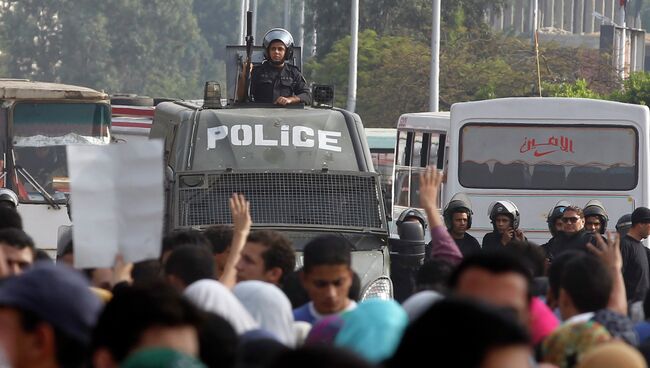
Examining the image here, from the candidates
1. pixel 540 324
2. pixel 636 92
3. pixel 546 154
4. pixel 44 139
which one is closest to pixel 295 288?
pixel 540 324

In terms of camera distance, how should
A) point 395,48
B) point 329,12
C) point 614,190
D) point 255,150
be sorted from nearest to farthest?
point 255,150 → point 614,190 → point 395,48 → point 329,12

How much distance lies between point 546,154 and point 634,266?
6.20 metres

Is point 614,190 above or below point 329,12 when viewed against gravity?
below

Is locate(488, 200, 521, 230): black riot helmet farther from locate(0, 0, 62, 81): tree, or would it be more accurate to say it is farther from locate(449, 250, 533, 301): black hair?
locate(0, 0, 62, 81): tree

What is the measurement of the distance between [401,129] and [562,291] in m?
15.3

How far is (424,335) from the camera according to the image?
3.66 meters

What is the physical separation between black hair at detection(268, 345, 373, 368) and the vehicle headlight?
8676 millimetres

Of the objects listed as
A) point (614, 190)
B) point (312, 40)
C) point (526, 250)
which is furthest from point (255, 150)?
point (312, 40)

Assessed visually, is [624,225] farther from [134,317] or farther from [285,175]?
[134,317]

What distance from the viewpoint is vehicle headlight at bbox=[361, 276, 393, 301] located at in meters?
12.4

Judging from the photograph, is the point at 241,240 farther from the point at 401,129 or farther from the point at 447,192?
the point at 401,129

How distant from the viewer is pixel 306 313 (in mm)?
7453

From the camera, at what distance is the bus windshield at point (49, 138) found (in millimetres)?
16516

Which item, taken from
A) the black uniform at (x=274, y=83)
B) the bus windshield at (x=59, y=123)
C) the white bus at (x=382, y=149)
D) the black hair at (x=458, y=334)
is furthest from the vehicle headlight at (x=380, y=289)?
the white bus at (x=382, y=149)
